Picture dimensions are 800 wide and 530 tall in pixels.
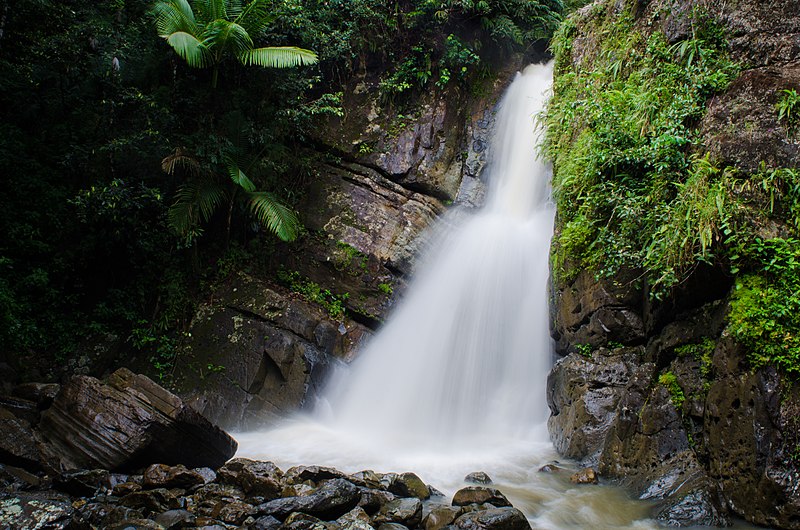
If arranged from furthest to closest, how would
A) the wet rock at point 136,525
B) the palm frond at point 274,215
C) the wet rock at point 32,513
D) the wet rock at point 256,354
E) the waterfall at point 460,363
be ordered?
the palm frond at point 274,215 < the wet rock at point 256,354 < the waterfall at point 460,363 < the wet rock at point 136,525 < the wet rock at point 32,513

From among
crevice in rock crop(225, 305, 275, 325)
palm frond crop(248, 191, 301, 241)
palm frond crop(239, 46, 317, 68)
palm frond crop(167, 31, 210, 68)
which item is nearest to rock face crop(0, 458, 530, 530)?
crevice in rock crop(225, 305, 275, 325)

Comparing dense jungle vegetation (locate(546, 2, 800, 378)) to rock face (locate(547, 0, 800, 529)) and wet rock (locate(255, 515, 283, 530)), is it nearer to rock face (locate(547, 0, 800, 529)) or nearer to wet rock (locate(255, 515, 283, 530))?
rock face (locate(547, 0, 800, 529))

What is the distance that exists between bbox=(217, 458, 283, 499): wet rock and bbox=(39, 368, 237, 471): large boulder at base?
638mm

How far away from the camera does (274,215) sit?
916 cm

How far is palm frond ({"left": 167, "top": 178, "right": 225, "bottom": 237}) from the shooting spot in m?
8.78

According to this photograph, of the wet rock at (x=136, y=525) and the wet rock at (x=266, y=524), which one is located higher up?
the wet rock at (x=266, y=524)

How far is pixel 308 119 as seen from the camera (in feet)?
34.7

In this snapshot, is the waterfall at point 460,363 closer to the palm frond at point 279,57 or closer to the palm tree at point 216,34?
the palm frond at point 279,57

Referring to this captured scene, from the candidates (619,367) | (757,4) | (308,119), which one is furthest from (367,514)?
(308,119)

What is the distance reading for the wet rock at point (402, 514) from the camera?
158 inches

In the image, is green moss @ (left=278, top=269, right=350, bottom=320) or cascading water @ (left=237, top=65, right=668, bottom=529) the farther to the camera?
green moss @ (left=278, top=269, right=350, bottom=320)

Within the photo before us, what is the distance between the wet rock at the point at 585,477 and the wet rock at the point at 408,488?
1.58 m

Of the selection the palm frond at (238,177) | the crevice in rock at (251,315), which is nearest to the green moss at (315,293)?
the crevice in rock at (251,315)

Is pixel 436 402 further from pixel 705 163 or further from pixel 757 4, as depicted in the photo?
pixel 757 4
